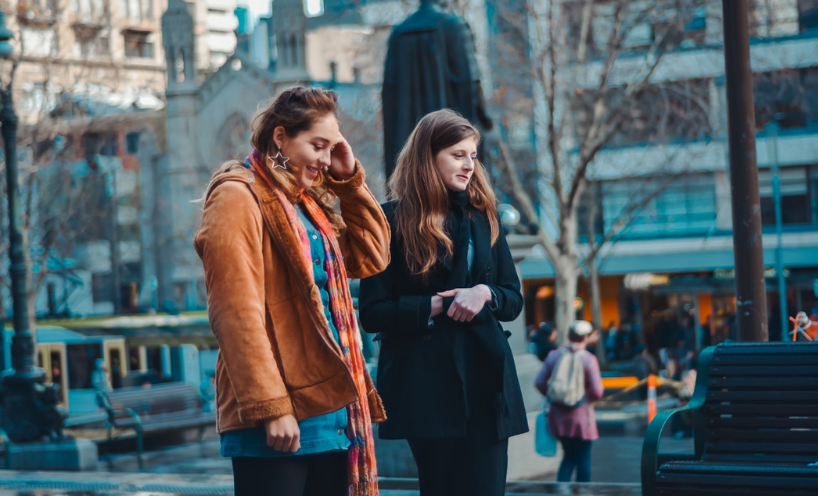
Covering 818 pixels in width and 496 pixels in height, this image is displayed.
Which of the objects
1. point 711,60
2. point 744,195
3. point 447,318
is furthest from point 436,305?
point 711,60

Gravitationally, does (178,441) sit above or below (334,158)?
below

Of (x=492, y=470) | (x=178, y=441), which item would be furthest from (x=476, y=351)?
(x=178, y=441)

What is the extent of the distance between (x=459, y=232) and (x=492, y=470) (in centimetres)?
90

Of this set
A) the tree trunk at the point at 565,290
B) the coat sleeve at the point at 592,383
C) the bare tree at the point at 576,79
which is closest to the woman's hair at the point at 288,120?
the coat sleeve at the point at 592,383

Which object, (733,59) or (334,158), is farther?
(733,59)

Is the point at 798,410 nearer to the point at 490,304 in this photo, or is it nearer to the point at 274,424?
the point at 490,304

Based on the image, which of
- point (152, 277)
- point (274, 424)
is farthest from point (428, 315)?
point (152, 277)

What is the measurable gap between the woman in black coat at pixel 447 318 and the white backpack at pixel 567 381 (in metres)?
5.04

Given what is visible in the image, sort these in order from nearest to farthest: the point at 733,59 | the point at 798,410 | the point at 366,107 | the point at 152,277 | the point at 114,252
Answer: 1. the point at 798,410
2. the point at 733,59
3. the point at 366,107
4. the point at 114,252
5. the point at 152,277

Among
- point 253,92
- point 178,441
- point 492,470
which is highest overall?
point 253,92

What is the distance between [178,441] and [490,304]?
45.6 ft

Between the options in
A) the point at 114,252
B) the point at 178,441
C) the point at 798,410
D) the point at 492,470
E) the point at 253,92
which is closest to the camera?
Result: the point at 492,470

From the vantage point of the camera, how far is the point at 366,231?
3.99 metres

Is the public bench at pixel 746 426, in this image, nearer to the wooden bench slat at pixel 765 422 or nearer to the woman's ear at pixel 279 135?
the wooden bench slat at pixel 765 422
